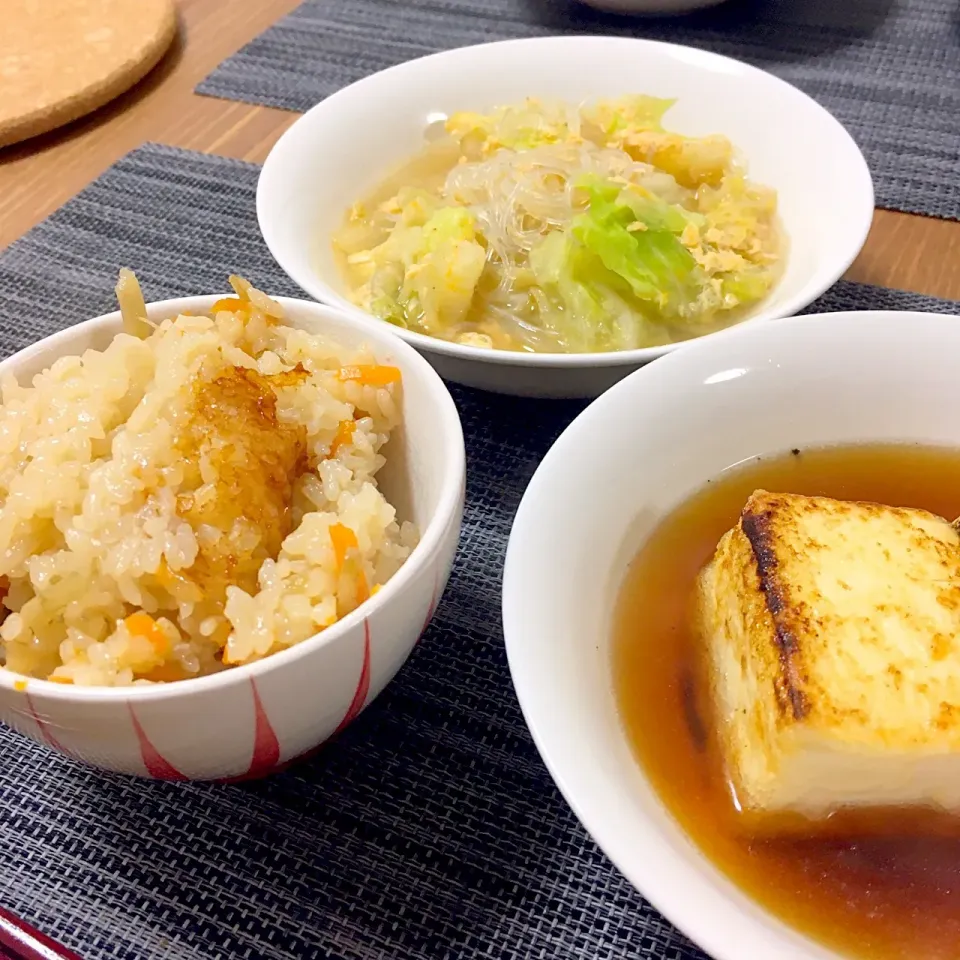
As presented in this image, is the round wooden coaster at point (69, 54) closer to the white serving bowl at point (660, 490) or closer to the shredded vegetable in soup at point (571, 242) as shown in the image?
the shredded vegetable in soup at point (571, 242)

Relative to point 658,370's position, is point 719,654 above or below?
below

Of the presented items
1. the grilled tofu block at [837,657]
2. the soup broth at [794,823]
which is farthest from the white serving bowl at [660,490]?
the grilled tofu block at [837,657]

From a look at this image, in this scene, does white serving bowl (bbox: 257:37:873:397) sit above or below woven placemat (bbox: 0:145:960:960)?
above

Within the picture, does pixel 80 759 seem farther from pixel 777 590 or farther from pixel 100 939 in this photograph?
pixel 777 590

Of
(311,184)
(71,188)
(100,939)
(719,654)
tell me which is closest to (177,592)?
(100,939)

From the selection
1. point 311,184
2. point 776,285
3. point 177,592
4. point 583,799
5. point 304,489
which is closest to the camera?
point 583,799

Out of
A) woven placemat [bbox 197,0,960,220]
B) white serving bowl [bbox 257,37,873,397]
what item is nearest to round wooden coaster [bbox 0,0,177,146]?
woven placemat [bbox 197,0,960,220]

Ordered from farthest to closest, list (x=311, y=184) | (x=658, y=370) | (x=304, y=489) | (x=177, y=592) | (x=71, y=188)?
(x=71, y=188) → (x=311, y=184) → (x=658, y=370) → (x=304, y=489) → (x=177, y=592)

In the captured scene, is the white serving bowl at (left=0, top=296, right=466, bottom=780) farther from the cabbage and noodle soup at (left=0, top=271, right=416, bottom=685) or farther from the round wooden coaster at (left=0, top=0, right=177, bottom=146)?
the round wooden coaster at (left=0, top=0, right=177, bottom=146)
